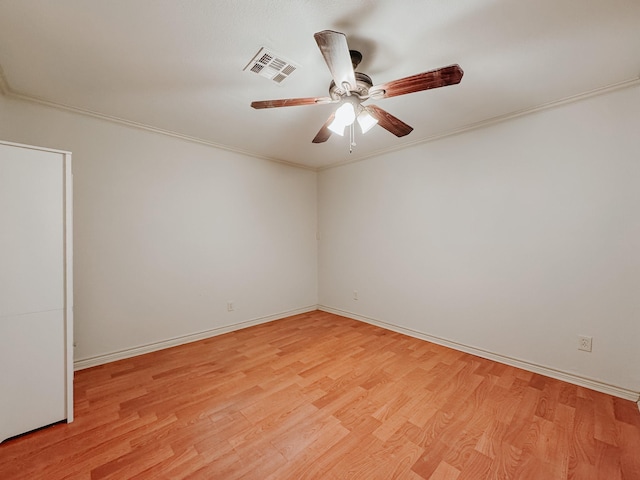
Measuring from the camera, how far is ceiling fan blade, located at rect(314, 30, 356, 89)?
1.13 m

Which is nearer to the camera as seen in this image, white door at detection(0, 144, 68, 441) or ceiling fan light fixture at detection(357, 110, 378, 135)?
white door at detection(0, 144, 68, 441)

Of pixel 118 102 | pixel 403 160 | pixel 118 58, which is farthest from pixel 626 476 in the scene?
pixel 118 102

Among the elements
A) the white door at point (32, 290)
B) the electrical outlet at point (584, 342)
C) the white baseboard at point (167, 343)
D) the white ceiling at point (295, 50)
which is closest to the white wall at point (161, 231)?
the white baseboard at point (167, 343)

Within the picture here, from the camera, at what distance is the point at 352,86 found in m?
1.54

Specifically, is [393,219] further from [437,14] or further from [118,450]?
[118,450]

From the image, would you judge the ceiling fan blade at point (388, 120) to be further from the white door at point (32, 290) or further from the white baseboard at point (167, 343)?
the white baseboard at point (167, 343)

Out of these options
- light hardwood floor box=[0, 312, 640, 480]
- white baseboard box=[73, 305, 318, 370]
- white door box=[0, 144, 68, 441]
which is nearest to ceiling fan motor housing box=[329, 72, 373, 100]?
white door box=[0, 144, 68, 441]

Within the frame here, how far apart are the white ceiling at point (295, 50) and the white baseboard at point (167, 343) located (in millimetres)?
2298

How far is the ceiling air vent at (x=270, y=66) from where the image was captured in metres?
1.62

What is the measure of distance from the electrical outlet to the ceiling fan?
7.29 feet

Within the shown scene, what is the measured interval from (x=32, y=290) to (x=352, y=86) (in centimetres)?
231

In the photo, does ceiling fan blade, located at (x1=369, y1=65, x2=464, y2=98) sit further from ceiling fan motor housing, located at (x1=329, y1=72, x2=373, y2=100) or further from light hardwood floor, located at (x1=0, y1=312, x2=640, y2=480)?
light hardwood floor, located at (x1=0, y1=312, x2=640, y2=480)

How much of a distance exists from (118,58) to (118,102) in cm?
68

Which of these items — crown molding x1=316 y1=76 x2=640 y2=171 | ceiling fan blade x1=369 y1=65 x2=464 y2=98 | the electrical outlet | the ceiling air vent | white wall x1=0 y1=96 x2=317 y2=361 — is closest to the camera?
ceiling fan blade x1=369 y1=65 x2=464 y2=98
